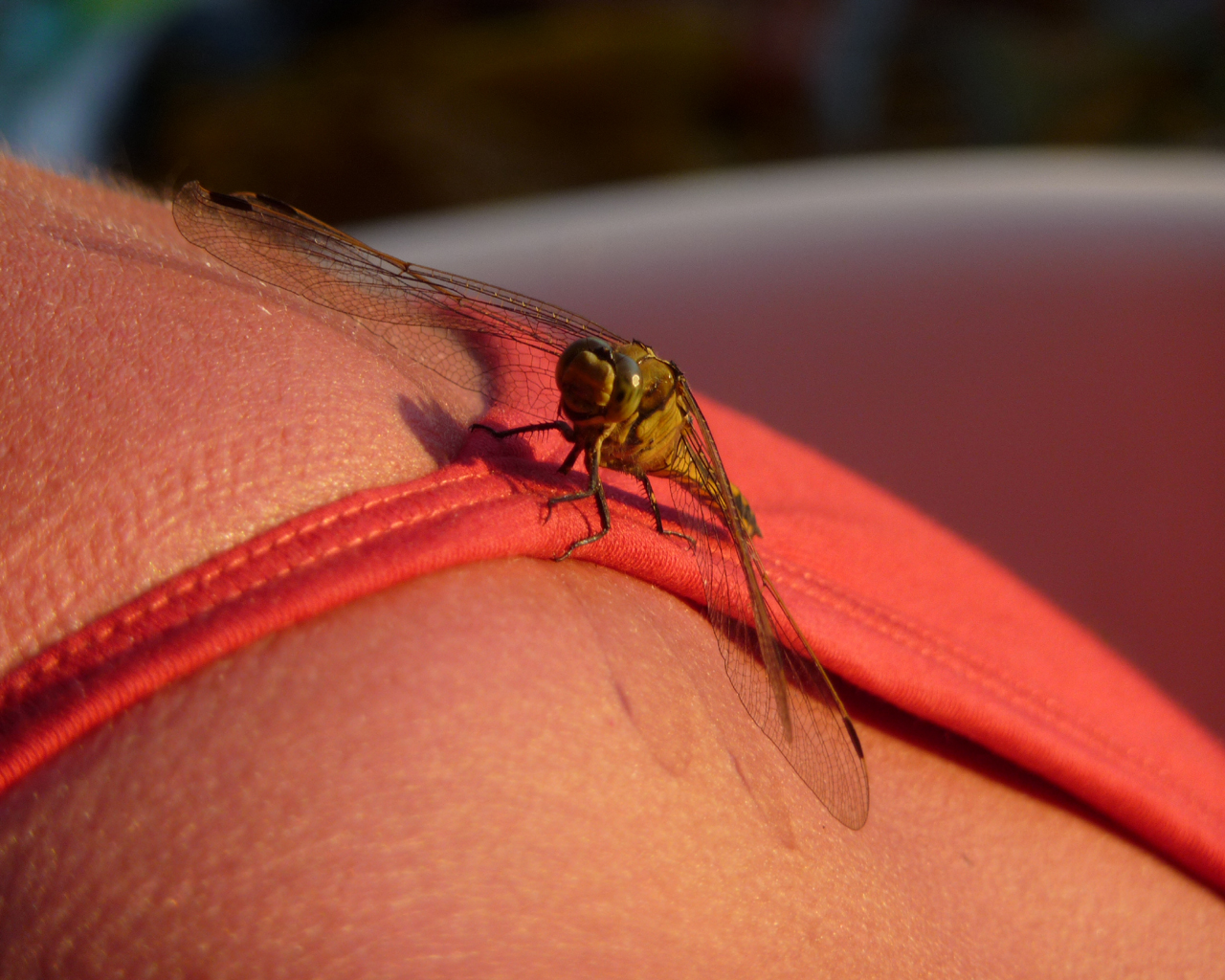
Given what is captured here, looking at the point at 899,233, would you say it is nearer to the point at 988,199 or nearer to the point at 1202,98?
the point at 988,199

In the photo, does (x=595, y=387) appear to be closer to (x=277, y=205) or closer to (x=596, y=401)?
(x=596, y=401)

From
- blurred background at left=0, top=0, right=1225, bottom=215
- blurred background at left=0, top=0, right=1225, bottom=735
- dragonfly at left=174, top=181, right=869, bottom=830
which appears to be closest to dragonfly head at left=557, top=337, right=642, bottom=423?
dragonfly at left=174, top=181, right=869, bottom=830

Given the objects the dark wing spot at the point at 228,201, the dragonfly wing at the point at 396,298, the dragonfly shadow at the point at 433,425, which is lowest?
the dragonfly shadow at the point at 433,425

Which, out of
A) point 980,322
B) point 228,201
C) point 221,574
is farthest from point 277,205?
point 980,322

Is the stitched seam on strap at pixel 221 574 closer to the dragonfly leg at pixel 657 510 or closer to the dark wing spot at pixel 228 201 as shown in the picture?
the dragonfly leg at pixel 657 510

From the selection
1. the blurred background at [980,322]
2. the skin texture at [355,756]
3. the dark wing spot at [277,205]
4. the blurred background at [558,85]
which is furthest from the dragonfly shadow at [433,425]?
the blurred background at [558,85]

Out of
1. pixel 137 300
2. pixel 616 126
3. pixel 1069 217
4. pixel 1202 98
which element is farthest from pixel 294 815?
pixel 1202 98
